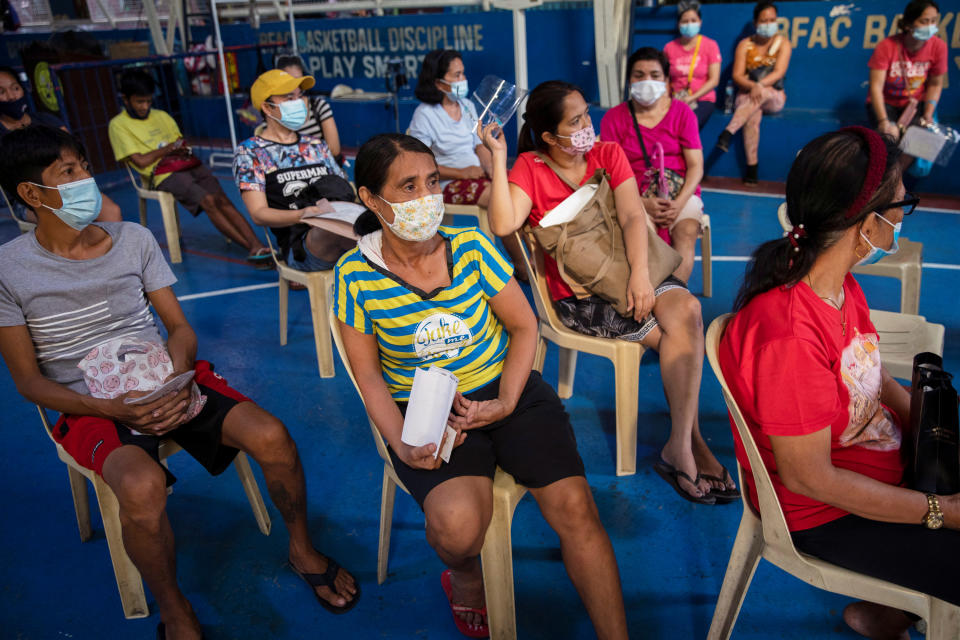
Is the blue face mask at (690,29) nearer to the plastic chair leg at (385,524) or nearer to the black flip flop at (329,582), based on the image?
the plastic chair leg at (385,524)

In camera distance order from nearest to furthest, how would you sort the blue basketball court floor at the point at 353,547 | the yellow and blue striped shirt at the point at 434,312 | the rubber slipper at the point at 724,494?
the yellow and blue striped shirt at the point at 434,312 < the blue basketball court floor at the point at 353,547 < the rubber slipper at the point at 724,494

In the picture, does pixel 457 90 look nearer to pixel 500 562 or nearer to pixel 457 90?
pixel 457 90

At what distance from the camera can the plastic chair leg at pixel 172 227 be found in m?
5.32

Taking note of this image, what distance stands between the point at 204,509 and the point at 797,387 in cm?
217

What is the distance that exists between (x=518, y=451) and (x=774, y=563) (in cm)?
70

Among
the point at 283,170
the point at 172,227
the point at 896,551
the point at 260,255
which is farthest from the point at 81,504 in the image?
the point at 172,227

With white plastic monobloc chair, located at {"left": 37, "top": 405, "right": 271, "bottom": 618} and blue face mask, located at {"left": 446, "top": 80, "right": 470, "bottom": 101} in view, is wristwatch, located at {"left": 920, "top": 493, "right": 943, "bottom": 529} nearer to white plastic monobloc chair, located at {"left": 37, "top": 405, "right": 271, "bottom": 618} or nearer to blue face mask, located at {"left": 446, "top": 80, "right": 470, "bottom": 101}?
white plastic monobloc chair, located at {"left": 37, "top": 405, "right": 271, "bottom": 618}

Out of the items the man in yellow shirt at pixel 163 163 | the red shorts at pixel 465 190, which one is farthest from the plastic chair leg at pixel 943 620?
the man in yellow shirt at pixel 163 163

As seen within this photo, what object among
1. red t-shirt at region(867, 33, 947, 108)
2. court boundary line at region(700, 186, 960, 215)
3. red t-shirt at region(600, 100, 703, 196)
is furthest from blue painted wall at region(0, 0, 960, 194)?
red t-shirt at region(600, 100, 703, 196)

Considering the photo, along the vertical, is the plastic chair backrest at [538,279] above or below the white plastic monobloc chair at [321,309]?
above

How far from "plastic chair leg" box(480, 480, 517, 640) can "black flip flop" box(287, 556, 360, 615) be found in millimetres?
502

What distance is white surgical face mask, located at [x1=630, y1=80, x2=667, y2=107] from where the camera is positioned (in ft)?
11.8

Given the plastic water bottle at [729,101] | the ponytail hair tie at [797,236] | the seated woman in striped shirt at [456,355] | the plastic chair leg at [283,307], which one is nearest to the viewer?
the ponytail hair tie at [797,236]

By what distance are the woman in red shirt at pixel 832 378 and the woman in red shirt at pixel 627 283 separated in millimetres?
883
